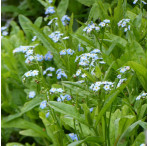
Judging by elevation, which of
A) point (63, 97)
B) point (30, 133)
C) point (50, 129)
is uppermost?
point (63, 97)

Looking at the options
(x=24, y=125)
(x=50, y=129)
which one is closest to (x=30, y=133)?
(x=24, y=125)

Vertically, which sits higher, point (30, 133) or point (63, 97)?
point (63, 97)

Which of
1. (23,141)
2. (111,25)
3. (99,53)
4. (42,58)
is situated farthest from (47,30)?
(23,141)

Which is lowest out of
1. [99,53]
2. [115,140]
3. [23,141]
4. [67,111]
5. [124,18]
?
[23,141]

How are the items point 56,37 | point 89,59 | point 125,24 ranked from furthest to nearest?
1. point 56,37
2. point 125,24
3. point 89,59

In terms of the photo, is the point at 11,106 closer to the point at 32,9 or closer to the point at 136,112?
the point at 136,112

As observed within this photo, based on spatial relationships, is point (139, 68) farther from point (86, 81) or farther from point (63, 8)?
point (63, 8)

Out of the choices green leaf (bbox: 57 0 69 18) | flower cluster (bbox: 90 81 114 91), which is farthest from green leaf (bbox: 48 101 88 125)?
green leaf (bbox: 57 0 69 18)

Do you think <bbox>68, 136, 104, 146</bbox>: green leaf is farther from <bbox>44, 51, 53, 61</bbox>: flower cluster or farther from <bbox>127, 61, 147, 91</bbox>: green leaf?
<bbox>44, 51, 53, 61</bbox>: flower cluster

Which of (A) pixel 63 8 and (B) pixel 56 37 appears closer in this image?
(B) pixel 56 37
